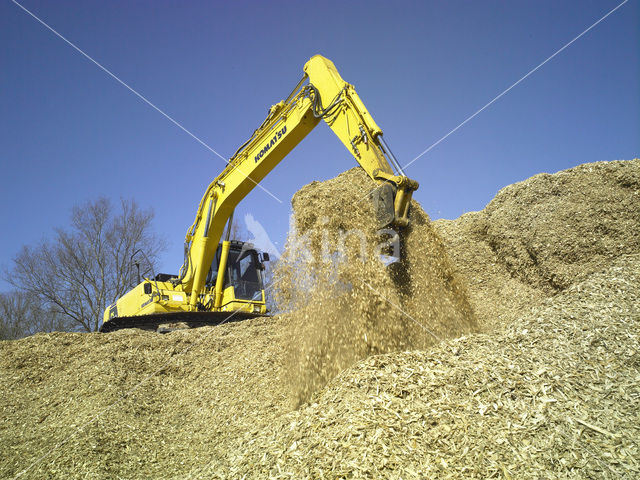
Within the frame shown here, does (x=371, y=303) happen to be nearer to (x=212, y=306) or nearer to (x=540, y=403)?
(x=540, y=403)

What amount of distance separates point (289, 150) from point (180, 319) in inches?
191

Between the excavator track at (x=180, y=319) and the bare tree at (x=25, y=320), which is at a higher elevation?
the bare tree at (x=25, y=320)

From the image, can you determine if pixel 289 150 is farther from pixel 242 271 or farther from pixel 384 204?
pixel 242 271

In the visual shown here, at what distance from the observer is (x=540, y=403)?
2.73 meters

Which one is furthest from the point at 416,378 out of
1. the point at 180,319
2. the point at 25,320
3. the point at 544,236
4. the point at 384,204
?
the point at 25,320

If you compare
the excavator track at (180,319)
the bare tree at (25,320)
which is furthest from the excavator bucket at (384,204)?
the bare tree at (25,320)

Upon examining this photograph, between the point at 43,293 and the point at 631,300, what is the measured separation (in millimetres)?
25319

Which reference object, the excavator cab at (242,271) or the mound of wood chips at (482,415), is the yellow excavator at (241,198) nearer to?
the excavator cab at (242,271)

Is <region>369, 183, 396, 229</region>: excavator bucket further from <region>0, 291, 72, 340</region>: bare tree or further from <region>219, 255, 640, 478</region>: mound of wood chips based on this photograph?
<region>0, 291, 72, 340</region>: bare tree

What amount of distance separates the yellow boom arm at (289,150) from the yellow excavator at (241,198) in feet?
0.04

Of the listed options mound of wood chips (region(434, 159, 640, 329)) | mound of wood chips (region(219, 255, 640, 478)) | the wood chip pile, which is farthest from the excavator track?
mound of wood chips (region(219, 255, 640, 478))

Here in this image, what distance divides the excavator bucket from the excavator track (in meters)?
5.59

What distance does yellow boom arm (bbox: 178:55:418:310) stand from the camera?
204 inches

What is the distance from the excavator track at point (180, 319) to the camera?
30.9 ft
